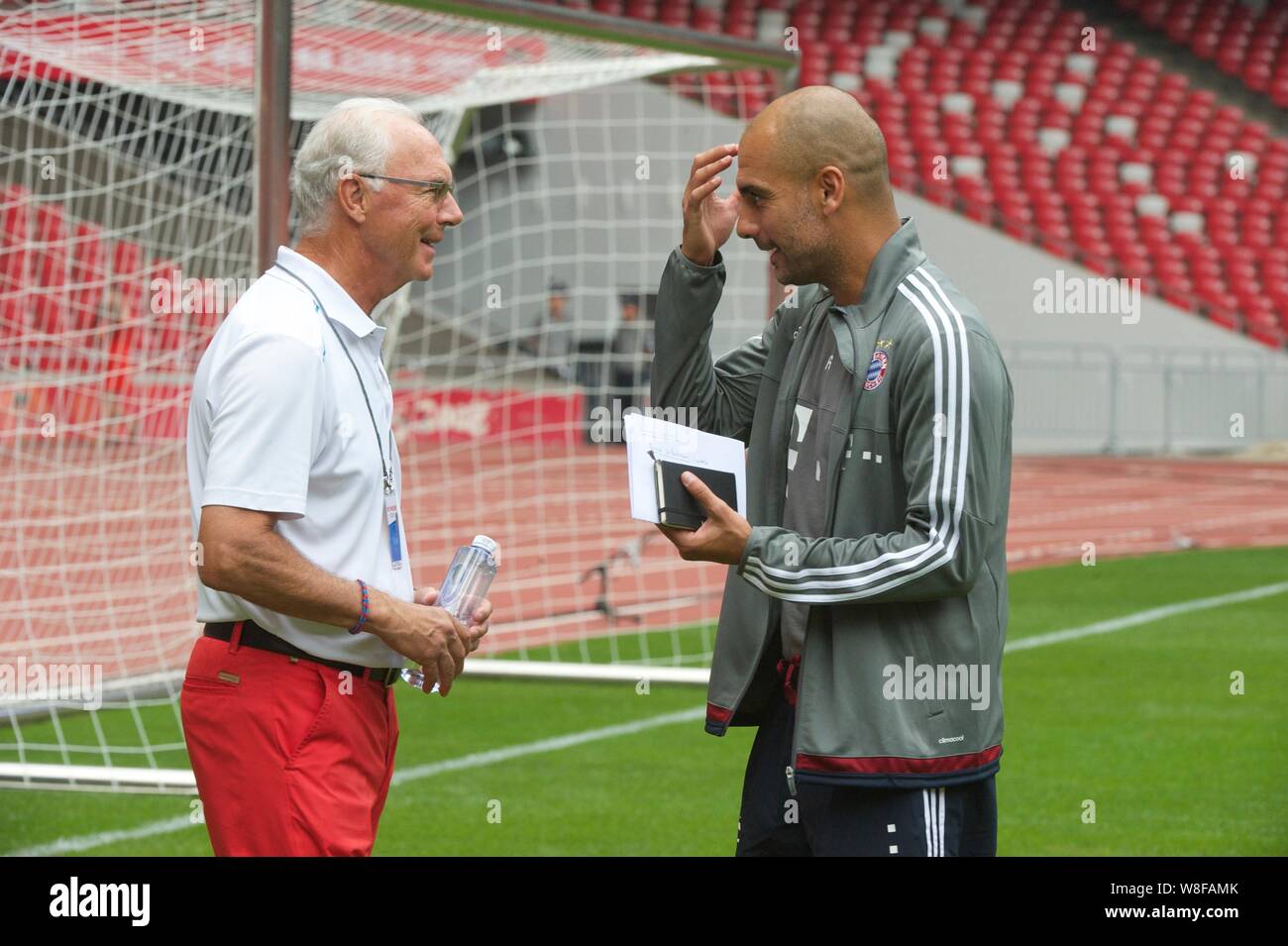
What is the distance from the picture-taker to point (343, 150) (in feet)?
9.63

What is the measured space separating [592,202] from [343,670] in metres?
14.7

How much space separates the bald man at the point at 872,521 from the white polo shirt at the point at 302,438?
0.54m

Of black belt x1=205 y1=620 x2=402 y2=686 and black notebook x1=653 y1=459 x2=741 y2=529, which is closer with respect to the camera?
black notebook x1=653 y1=459 x2=741 y2=529

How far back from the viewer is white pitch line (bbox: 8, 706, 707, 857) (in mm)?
5402

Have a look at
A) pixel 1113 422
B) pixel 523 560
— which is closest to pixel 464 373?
pixel 523 560

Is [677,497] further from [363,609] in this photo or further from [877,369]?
[363,609]

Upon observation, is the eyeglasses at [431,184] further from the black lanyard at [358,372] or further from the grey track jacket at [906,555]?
the grey track jacket at [906,555]

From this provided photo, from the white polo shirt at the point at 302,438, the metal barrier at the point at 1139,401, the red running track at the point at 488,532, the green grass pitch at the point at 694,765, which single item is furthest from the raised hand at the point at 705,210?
the metal barrier at the point at 1139,401

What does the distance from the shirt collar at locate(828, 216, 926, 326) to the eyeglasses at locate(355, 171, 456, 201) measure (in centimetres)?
74

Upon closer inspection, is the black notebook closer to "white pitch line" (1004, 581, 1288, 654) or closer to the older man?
the older man

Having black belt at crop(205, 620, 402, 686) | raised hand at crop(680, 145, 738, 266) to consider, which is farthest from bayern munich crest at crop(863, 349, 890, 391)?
black belt at crop(205, 620, 402, 686)

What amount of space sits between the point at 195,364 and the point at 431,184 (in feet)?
29.0

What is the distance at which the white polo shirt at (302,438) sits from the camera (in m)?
2.73
